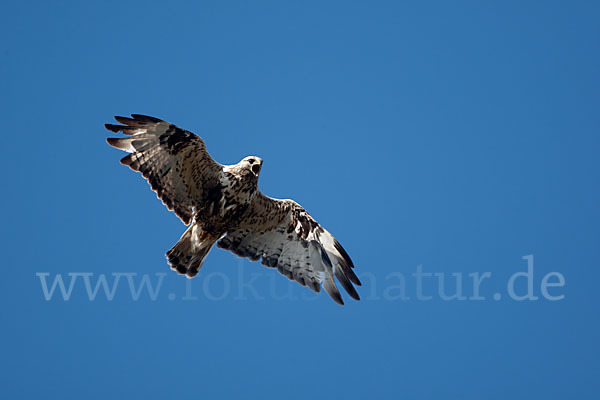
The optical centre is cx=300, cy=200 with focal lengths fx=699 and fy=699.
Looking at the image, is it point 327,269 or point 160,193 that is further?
point 327,269

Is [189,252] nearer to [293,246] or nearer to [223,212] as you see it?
[223,212]

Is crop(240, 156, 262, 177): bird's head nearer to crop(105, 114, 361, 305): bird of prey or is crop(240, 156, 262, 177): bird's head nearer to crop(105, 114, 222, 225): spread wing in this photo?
crop(105, 114, 361, 305): bird of prey

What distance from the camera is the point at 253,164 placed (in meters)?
8.40

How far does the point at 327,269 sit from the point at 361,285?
1.66ft

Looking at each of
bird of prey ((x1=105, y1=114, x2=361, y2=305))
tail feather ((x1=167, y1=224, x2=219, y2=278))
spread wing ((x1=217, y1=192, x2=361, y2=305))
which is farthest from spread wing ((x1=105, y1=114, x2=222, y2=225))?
spread wing ((x1=217, y1=192, x2=361, y2=305))

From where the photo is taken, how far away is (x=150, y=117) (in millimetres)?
7992

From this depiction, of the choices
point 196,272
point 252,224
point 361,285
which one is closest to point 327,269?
point 361,285

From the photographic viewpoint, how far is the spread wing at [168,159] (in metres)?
8.05

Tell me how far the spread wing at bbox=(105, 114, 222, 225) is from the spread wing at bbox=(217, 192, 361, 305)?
0.90 meters

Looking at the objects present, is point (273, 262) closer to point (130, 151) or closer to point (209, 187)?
point (209, 187)

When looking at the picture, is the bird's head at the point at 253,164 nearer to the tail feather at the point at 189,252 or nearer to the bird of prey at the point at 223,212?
A: the bird of prey at the point at 223,212

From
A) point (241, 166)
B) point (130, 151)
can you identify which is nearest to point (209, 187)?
point (241, 166)

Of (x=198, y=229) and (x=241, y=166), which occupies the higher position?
(x=241, y=166)

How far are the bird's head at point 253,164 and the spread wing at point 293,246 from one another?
2.35 ft
